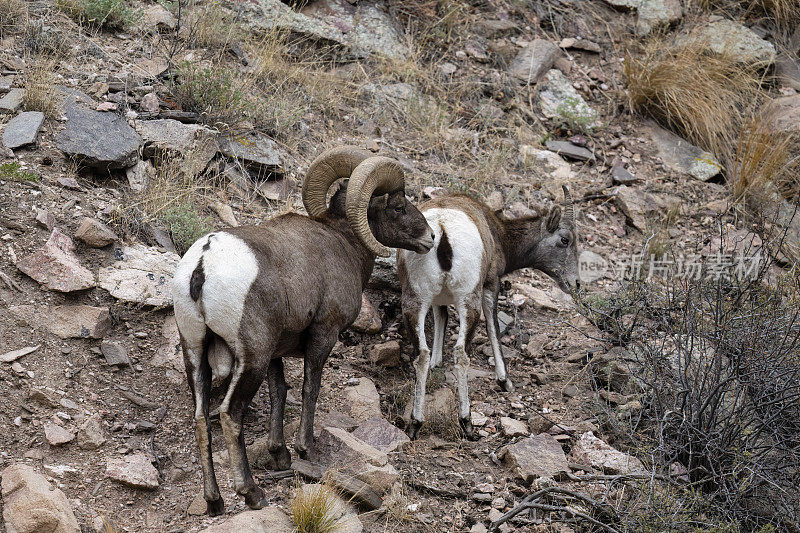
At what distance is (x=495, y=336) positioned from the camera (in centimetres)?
740

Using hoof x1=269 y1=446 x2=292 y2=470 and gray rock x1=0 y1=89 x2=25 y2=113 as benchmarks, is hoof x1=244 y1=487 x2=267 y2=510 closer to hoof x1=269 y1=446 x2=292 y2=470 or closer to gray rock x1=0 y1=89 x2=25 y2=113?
hoof x1=269 y1=446 x2=292 y2=470

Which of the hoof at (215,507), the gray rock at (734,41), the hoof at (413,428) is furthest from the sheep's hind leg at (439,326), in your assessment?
the gray rock at (734,41)

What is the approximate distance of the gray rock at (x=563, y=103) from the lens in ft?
37.2

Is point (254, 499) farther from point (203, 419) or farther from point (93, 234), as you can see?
point (93, 234)

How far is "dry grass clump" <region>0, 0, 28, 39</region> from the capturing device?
347 inches

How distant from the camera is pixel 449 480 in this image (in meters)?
5.95

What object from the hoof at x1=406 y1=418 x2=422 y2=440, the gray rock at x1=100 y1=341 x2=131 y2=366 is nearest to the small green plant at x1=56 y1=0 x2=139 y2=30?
the gray rock at x1=100 y1=341 x2=131 y2=366

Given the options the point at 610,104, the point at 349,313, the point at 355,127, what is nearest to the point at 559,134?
the point at 610,104

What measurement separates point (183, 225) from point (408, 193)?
2.84 metres

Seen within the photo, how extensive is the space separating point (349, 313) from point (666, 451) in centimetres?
245

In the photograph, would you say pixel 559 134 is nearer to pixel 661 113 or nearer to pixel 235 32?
pixel 661 113

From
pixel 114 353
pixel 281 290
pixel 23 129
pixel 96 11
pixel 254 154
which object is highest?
pixel 96 11

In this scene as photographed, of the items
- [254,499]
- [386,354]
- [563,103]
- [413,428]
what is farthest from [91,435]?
[563,103]

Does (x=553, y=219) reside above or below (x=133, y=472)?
above
